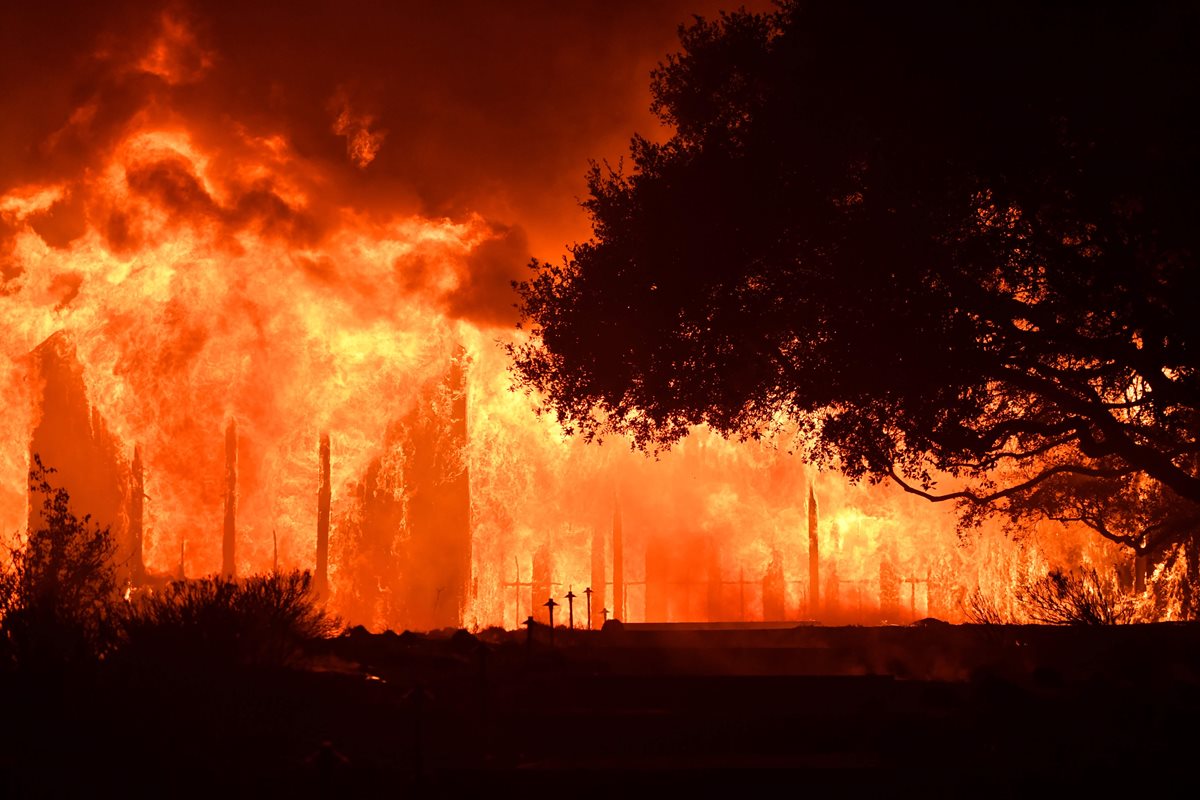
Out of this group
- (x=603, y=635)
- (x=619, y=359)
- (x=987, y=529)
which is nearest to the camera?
(x=619, y=359)

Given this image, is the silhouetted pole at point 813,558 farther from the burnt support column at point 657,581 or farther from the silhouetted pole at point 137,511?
the silhouetted pole at point 137,511

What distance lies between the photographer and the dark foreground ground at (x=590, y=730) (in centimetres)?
1024

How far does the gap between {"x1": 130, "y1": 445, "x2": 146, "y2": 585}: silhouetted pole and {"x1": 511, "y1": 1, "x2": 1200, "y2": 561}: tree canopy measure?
24893 millimetres

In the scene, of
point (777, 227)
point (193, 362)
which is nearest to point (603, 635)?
point (777, 227)

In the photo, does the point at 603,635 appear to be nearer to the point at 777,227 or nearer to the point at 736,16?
the point at 777,227

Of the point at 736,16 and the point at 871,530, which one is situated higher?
the point at 736,16

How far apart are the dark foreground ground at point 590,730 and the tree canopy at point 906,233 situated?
4.04 meters

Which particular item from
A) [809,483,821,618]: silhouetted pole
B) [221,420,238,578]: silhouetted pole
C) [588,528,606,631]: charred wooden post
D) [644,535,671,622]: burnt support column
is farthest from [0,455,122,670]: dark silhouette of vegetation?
[644,535,671,622]: burnt support column

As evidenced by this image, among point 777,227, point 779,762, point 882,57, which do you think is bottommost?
point 779,762

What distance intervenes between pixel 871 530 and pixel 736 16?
3148 cm

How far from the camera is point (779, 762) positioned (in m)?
11.0

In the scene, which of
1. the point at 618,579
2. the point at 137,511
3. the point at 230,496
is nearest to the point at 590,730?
the point at 618,579

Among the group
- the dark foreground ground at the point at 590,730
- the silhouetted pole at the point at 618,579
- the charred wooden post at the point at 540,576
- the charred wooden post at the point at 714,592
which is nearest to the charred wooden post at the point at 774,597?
the charred wooden post at the point at 714,592

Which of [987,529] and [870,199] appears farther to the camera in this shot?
[987,529]
